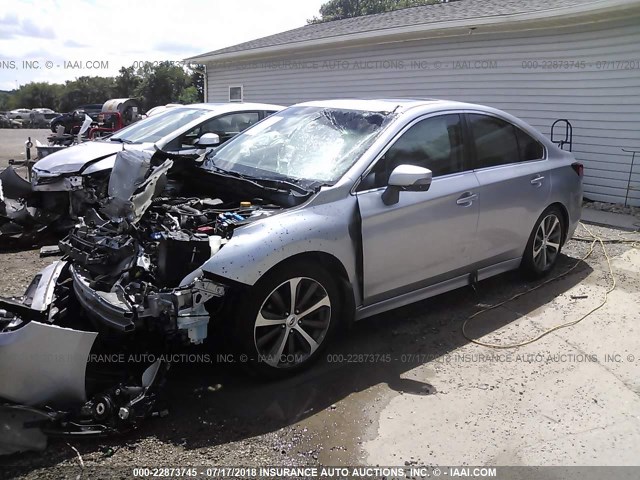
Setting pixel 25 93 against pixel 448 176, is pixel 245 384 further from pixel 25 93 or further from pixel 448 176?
pixel 25 93

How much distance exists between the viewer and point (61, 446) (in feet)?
9.13

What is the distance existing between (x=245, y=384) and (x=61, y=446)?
110 cm

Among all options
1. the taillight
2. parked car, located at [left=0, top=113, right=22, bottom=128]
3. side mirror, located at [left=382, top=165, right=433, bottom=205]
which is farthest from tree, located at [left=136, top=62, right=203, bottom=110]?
side mirror, located at [left=382, top=165, right=433, bottom=205]

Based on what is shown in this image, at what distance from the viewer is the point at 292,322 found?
→ 11.2 ft

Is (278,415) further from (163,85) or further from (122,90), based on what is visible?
(122,90)

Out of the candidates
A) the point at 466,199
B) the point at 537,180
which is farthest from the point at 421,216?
the point at 537,180

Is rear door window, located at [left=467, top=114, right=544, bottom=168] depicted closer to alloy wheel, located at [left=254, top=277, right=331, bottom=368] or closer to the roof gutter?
alloy wheel, located at [left=254, top=277, right=331, bottom=368]

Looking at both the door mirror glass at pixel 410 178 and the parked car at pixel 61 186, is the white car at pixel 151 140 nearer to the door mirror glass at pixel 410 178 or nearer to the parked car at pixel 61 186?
the parked car at pixel 61 186

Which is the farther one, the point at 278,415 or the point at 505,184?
the point at 505,184

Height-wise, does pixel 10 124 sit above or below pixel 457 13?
below

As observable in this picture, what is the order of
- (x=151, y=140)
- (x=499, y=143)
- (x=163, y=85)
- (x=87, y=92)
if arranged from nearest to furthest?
(x=499, y=143) < (x=151, y=140) < (x=163, y=85) < (x=87, y=92)

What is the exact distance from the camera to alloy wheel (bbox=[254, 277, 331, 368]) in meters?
3.31

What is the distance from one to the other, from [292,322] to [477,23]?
9100 millimetres

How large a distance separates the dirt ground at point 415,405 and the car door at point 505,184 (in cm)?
63
